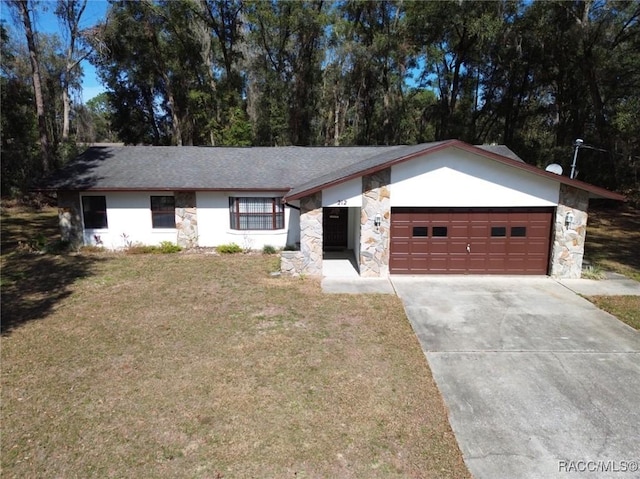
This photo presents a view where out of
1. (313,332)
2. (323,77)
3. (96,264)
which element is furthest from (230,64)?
(313,332)

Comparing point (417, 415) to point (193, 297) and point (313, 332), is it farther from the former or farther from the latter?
point (193, 297)

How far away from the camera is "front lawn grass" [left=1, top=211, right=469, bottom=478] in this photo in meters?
5.10

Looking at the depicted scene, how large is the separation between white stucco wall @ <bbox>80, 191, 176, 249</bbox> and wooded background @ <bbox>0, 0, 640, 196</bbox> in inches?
524

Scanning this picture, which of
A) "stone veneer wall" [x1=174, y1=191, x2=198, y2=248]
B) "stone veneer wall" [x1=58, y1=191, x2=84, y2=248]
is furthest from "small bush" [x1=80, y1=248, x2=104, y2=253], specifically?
"stone veneer wall" [x1=174, y1=191, x2=198, y2=248]

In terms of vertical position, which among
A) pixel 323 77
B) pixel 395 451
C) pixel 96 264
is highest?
pixel 323 77

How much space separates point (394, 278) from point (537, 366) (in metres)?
5.85

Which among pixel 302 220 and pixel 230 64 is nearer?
pixel 302 220

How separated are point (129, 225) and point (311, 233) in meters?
8.35

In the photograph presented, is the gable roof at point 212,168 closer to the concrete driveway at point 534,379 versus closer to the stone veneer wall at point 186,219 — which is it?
the stone veneer wall at point 186,219

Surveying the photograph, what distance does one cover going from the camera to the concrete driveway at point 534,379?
5.18 meters

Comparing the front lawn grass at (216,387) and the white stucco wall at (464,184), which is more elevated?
the white stucco wall at (464,184)

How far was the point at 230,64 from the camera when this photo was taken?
106 ft

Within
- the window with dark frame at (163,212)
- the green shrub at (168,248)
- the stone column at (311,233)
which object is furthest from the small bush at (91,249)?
the stone column at (311,233)

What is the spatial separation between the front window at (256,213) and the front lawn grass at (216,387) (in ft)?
16.6
